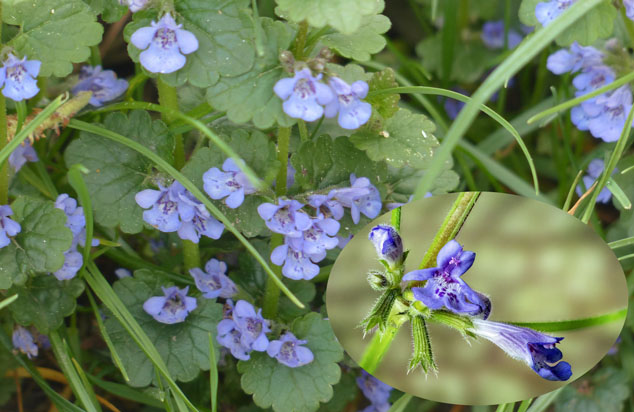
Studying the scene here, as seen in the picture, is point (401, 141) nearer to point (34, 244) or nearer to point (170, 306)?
point (170, 306)

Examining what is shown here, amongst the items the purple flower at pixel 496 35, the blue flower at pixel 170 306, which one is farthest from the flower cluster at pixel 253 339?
the purple flower at pixel 496 35

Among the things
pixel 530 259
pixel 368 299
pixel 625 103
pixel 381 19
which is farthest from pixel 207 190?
pixel 625 103

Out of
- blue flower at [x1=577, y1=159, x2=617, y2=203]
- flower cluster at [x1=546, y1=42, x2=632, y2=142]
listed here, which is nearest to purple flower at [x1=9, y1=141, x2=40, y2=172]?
flower cluster at [x1=546, y1=42, x2=632, y2=142]

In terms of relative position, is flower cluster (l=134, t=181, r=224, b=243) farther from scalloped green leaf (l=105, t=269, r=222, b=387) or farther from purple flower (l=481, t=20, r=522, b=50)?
purple flower (l=481, t=20, r=522, b=50)

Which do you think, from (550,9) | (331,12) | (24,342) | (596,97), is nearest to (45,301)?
(24,342)

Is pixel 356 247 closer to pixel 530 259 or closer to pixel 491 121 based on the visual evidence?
pixel 530 259
